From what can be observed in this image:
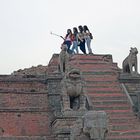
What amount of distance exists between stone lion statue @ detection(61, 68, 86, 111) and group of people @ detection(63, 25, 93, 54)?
715 centimetres

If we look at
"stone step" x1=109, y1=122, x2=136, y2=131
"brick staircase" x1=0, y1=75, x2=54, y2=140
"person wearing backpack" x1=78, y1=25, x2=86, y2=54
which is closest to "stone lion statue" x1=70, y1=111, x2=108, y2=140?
"stone step" x1=109, y1=122, x2=136, y2=131

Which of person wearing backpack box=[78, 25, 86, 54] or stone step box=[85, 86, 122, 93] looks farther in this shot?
person wearing backpack box=[78, 25, 86, 54]

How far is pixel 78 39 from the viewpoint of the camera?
30.5m

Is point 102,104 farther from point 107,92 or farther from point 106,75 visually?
point 106,75

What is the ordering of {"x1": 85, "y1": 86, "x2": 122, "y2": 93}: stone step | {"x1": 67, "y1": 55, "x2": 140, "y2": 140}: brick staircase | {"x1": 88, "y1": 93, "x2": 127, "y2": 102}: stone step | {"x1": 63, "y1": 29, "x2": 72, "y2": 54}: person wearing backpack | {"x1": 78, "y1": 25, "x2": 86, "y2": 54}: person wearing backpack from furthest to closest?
{"x1": 78, "y1": 25, "x2": 86, "y2": 54}: person wearing backpack < {"x1": 63, "y1": 29, "x2": 72, "y2": 54}: person wearing backpack < {"x1": 85, "y1": 86, "x2": 122, "y2": 93}: stone step < {"x1": 88, "y1": 93, "x2": 127, "y2": 102}: stone step < {"x1": 67, "y1": 55, "x2": 140, "y2": 140}: brick staircase

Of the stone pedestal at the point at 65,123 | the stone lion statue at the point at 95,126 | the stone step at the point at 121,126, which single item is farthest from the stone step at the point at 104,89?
the stone lion statue at the point at 95,126

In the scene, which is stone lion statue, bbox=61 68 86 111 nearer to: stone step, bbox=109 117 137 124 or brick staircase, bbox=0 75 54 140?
stone step, bbox=109 117 137 124

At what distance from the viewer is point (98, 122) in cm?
1700

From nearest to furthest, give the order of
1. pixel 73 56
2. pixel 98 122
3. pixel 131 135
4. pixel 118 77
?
pixel 98 122 < pixel 131 135 < pixel 118 77 < pixel 73 56

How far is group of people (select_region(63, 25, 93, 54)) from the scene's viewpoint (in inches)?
1183

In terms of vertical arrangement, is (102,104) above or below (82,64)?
below

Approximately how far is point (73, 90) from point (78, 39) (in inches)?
327

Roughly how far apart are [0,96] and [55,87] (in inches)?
108

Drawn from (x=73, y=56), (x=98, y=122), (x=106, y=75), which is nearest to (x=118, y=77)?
(x=106, y=75)
